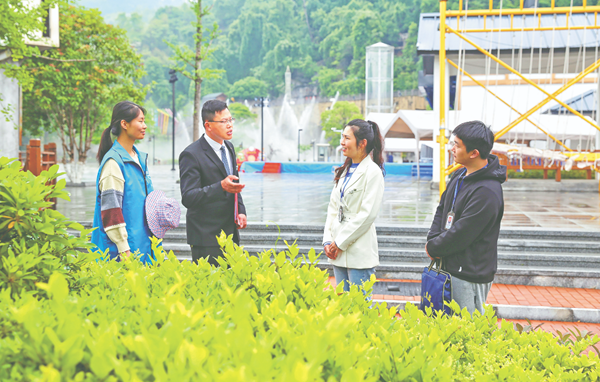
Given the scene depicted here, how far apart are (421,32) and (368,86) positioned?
52468mm

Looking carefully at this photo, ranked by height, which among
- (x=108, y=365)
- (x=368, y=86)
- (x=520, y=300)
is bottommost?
(x=520, y=300)

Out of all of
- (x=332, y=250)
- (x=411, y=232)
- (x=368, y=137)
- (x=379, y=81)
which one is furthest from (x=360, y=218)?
(x=379, y=81)

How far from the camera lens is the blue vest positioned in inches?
125

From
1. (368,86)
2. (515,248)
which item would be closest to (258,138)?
(368,86)

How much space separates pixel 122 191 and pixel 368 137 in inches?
64.7

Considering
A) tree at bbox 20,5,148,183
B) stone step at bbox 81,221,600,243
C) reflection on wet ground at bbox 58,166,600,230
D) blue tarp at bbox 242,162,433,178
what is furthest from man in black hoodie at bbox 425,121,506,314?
blue tarp at bbox 242,162,433,178

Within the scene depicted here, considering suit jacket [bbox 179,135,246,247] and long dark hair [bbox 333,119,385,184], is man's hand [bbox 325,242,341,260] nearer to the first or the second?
long dark hair [bbox 333,119,385,184]

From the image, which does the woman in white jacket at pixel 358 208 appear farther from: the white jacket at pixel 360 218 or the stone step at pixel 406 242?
the stone step at pixel 406 242

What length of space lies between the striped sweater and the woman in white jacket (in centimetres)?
134

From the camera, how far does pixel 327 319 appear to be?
1.32 metres

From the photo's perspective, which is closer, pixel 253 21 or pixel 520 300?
pixel 520 300

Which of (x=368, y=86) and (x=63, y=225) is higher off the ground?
(x=368, y=86)

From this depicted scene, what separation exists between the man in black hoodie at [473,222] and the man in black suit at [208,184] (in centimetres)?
139

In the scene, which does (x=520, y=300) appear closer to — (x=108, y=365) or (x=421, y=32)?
(x=108, y=365)
